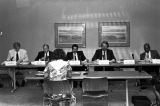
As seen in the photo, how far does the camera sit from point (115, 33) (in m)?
9.51

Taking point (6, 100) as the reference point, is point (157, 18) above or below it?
above

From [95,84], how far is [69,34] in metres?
4.48

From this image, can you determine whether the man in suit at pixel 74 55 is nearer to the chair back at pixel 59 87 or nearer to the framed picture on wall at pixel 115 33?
the framed picture on wall at pixel 115 33

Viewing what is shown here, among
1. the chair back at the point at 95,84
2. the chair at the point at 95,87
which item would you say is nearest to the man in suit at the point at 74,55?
the chair at the point at 95,87

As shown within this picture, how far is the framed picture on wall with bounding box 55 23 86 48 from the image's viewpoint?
9.53 m

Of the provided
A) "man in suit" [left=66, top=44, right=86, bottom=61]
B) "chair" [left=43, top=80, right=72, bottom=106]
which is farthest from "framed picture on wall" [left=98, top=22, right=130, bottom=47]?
"chair" [left=43, top=80, right=72, bottom=106]

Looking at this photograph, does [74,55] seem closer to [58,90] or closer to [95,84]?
[95,84]

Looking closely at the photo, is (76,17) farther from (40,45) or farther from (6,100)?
(6,100)

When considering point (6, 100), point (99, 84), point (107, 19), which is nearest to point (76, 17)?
point (107, 19)

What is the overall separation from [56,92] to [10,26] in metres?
5.22

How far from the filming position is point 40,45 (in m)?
9.63

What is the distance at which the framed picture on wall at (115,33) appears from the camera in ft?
31.1

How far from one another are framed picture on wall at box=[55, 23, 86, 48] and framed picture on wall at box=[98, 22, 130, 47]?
544mm

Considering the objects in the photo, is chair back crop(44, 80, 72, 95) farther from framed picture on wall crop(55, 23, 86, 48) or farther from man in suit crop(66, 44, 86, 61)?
framed picture on wall crop(55, 23, 86, 48)
